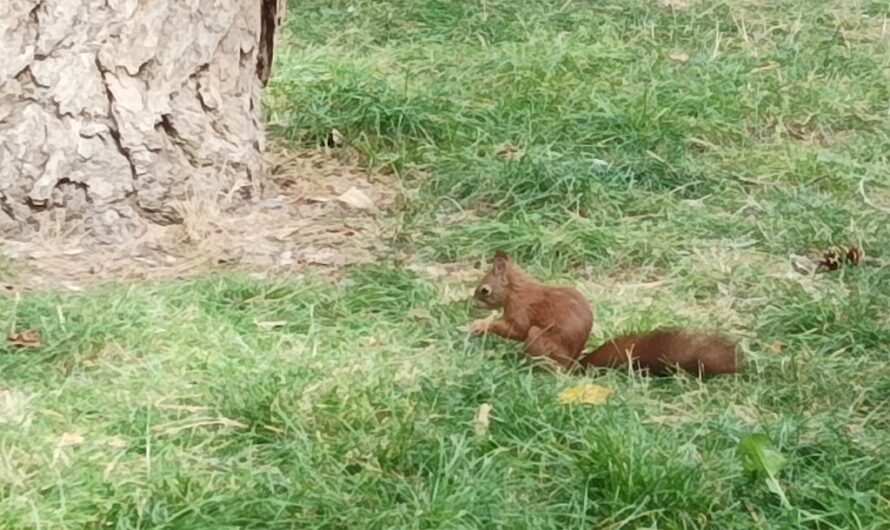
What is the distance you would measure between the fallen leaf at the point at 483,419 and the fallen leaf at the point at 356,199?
157 centimetres

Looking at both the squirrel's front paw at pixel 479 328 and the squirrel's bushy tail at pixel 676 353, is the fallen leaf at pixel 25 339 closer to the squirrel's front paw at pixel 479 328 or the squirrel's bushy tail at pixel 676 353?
the squirrel's front paw at pixel 479 328

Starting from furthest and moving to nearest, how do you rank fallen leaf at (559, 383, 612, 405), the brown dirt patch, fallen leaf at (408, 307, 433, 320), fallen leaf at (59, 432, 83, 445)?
the brown dirt patch
fallen leaf at (408, 307, 433, 320)
fallen leaf at (559, 383, 612, 405)
fallen leaf at (59, 432, 83, 445)

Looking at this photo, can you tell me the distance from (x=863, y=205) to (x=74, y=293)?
2254mm

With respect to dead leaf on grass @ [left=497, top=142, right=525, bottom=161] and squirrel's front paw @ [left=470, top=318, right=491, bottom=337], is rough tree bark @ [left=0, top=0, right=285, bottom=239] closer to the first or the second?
dead leaf on grass @ [left=497, top=142, right=525, bottom=161]

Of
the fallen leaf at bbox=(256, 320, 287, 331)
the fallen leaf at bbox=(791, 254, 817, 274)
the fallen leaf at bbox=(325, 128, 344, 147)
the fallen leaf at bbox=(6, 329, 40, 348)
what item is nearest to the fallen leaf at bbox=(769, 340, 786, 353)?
the fallen leaf at bbox=(791, 254, 817, 274)

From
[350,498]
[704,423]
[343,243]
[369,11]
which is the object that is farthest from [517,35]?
[350,498]

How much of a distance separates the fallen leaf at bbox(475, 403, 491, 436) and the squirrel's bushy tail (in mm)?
367

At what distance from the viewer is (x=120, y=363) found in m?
3.31

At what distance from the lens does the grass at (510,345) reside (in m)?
2.71

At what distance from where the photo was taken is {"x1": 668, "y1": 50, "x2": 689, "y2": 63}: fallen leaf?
591 centimetres

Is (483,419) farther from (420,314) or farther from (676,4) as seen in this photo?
(676,4)

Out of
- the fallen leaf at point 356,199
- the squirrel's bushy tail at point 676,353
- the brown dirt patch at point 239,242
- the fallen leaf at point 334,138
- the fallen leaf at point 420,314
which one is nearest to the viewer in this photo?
the squirrel's bushy tail at point 676,353

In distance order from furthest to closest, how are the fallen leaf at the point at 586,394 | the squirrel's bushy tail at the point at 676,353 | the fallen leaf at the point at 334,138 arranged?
the fallen leaf at the point at 334,138, the squirrel's bushy tail at the point at 676,353, the fallen leaf at the point at 586,394

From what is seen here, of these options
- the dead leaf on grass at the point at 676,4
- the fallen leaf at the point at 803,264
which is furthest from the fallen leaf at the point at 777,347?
the dead leaf on grass at the point at 676,4
